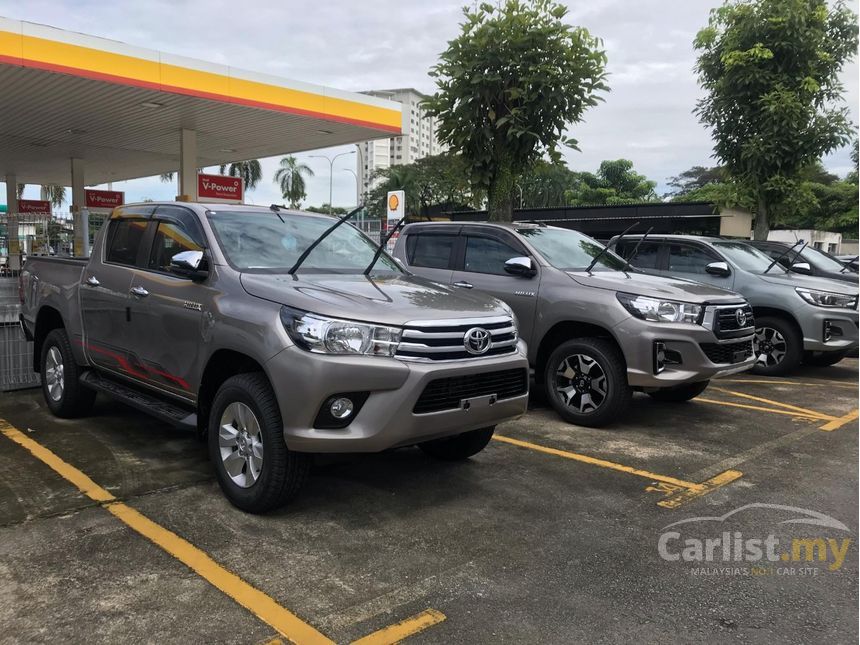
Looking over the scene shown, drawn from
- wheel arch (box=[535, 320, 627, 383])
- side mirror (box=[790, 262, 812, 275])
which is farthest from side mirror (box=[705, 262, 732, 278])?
wheel arch (box=[535, 320, 627, 383])

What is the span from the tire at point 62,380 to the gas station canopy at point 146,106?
782 cm

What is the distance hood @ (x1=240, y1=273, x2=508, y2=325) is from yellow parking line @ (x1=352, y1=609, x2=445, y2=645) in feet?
4.81

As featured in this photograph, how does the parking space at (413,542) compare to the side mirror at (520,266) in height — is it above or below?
below

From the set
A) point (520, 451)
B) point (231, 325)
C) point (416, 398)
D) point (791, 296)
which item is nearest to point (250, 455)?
point (231, 325)

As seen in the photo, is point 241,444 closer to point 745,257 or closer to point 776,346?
point 776,346

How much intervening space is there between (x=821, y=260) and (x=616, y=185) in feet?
191

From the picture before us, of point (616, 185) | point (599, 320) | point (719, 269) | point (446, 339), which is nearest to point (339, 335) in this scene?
point (446, 339)

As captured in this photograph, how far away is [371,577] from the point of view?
3287 mm

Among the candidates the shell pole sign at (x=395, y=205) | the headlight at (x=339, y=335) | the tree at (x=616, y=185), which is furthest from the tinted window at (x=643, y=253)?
the tree at (x=616, y=185)

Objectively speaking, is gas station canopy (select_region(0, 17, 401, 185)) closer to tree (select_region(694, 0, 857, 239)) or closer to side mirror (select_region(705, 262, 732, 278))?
tree (select_region(694, 0, 857, 239))

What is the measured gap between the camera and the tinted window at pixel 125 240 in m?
5.23

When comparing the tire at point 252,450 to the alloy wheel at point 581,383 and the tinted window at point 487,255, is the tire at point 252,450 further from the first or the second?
the tinted window at point 487,255

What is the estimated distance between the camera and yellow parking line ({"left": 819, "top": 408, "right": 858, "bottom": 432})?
6312 millimetres

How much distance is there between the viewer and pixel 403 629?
2850mm
